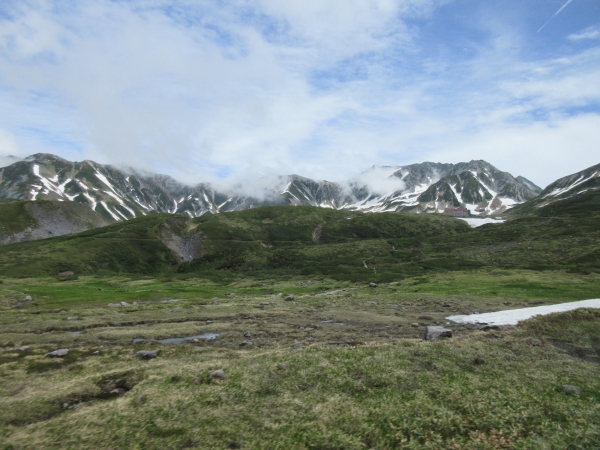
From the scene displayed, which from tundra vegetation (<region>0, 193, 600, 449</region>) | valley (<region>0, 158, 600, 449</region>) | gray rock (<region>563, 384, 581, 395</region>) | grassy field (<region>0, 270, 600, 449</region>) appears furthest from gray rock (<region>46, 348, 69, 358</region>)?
gray rock (<region>563, 384, 581, 395</region>)

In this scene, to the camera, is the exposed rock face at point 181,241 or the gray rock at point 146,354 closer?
the gray rock at point 146,354

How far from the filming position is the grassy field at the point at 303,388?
13984 mm

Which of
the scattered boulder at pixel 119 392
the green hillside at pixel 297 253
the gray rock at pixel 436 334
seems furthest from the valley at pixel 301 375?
the green hillside at pixel 297 253

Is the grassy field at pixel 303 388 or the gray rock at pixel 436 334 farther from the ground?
the grassy field at pixel 303 388

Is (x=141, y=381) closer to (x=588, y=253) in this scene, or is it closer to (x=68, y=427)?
(x=68, y=427)

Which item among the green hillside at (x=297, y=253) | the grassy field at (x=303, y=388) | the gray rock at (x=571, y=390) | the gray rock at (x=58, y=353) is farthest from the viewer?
the green hillside at (x=297, y=253)

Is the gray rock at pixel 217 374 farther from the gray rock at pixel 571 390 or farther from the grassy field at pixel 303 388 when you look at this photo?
the gray rock at pixel 571 390

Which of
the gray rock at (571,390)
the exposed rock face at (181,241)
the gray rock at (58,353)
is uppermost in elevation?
the exposed rock face at (181,241)

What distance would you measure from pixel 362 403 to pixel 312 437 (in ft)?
12.7

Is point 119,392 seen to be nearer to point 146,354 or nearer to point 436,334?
point 146,354

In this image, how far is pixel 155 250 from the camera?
15912 cm

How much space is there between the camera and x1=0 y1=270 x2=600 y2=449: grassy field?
45.9ft

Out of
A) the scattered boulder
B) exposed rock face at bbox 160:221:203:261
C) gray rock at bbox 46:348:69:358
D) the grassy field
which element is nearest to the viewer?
the grassy field

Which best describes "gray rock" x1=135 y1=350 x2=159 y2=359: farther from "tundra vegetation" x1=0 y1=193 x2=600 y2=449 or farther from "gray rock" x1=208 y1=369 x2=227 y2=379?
"gray rock" x1=208 y1=369 x2=227 y2=379
